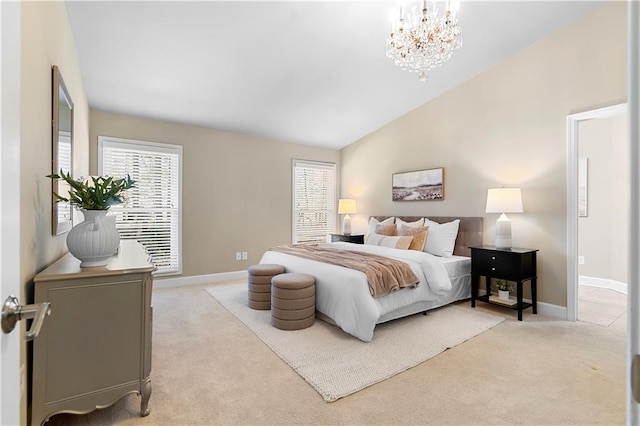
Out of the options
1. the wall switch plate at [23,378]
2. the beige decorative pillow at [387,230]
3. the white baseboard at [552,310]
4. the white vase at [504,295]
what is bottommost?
the white baseboard at [552,310]

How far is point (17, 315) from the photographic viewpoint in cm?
67

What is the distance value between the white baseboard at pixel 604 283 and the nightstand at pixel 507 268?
2.09m

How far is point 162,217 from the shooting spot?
4.71 m

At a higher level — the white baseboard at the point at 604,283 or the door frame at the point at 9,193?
the door frame at the point at 9,193

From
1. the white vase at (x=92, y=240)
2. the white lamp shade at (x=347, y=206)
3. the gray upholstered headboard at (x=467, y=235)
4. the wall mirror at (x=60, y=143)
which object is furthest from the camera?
the white lamp shade at (x=347, y=206)

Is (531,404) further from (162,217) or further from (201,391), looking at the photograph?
(162,217)

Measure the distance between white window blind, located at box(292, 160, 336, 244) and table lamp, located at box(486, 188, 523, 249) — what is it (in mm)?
3305

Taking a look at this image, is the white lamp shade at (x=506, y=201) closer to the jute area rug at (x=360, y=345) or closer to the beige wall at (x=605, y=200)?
the jute area rug at (x=360, y=345)

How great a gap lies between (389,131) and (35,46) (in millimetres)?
4716

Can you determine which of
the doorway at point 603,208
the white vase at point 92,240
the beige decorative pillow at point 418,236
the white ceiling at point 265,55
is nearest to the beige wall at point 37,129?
the white vase at point 92,240

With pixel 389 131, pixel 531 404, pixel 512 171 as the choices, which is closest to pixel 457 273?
pixel 512 171

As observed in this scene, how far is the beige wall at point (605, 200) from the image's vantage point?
4582 millimetres

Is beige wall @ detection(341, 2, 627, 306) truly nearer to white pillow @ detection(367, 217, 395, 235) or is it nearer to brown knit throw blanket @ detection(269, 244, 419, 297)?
white pillow @ detection(367, 217, 395, 235)

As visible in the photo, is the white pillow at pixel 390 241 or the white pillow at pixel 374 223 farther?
the white pillow at pixel 374 223
